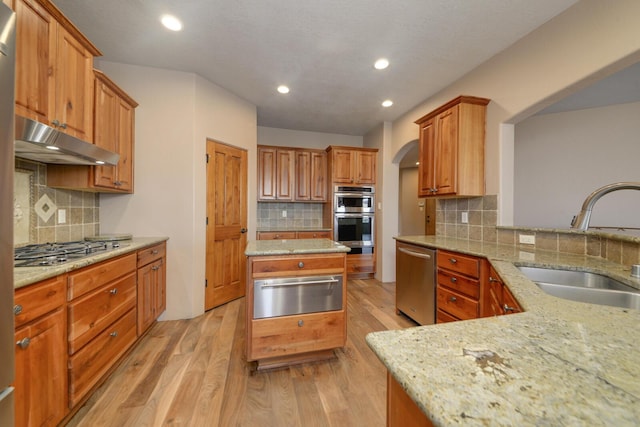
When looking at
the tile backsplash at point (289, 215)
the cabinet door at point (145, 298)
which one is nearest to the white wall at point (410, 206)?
the tile backsplash at point (289, 215)

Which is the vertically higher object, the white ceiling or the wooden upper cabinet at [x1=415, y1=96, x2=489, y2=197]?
the white ceiling

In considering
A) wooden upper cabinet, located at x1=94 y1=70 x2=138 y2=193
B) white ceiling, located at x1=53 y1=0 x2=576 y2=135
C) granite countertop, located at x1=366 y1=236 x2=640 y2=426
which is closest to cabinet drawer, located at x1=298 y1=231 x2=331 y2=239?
white ceiling, located at x1=53 y1=0 x2=576 y2=135

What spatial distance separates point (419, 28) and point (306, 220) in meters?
3.37

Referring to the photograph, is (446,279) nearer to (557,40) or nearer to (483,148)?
(483,148)

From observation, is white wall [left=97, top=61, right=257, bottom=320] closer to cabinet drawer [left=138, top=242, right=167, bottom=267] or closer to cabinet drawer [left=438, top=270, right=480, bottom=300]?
cabinet drawer [left=138, top=242, right=167, bottom=267]

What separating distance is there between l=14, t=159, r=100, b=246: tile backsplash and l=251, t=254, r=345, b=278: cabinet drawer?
1607 mm

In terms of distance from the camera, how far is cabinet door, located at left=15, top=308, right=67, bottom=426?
106 centimetres

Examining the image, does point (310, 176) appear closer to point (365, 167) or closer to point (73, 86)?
point (365, 167)

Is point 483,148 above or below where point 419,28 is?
below

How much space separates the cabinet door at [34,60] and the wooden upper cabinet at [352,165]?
3.40m

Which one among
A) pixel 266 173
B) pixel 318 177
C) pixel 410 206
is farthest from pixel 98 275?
pixel 410 206

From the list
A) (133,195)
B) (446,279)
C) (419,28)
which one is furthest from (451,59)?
(133,195)

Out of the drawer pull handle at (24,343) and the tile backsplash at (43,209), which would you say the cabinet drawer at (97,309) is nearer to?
the drawer pull handle at (24,343)

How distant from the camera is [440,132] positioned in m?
2.67
